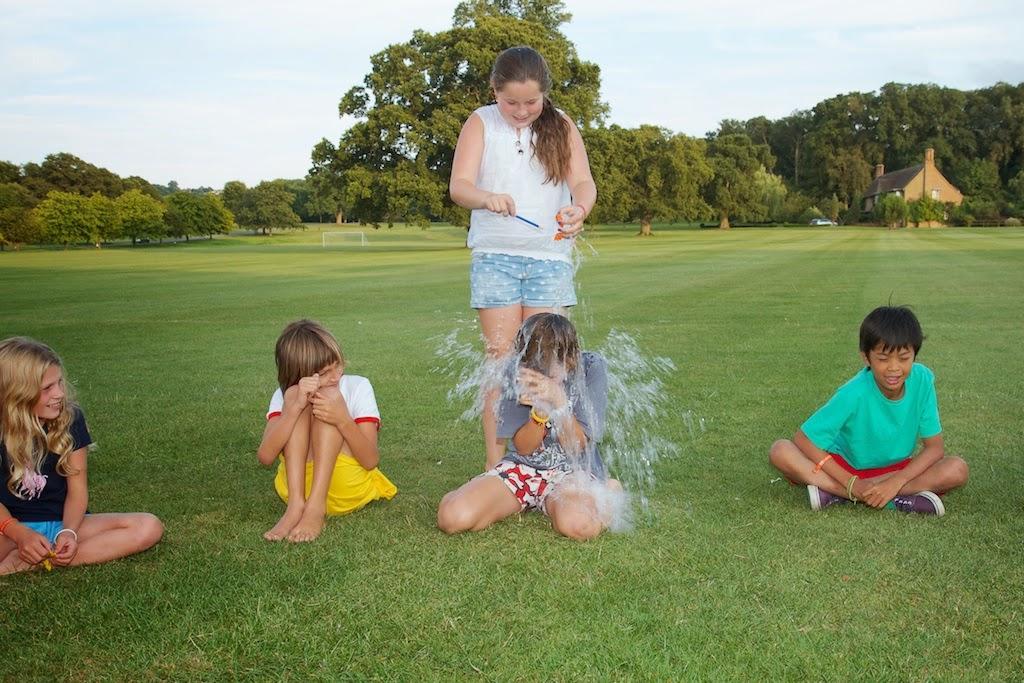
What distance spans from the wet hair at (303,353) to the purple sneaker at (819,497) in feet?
8.76

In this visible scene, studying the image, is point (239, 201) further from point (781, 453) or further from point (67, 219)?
point (781, 453)

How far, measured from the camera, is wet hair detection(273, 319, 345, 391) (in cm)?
464

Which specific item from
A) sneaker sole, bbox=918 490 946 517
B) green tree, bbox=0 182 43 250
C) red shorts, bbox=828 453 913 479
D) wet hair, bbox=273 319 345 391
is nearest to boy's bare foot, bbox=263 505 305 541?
wet hair, bbox=273 319 345 391

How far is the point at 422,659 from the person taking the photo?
10.3ft

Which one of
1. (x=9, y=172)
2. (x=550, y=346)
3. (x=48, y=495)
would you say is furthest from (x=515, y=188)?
(x=9, y=172)

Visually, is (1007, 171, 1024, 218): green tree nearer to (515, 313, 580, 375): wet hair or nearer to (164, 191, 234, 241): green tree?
(164, 191, 234, 241): green tree

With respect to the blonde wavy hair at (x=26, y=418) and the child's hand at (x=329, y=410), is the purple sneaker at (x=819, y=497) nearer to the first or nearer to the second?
the child's hand at (x=329, y=410)

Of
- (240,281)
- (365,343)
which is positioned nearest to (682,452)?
(365,343)

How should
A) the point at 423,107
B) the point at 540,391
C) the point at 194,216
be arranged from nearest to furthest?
the point at 540,391, the point at 423,107, the point at 194,216

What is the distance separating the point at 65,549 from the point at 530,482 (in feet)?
7.45

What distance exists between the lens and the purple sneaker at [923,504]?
4664 millimetres

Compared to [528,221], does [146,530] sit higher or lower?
lower

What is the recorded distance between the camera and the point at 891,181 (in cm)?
10788

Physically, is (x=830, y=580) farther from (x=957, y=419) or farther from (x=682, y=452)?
(x=957, y=419)
